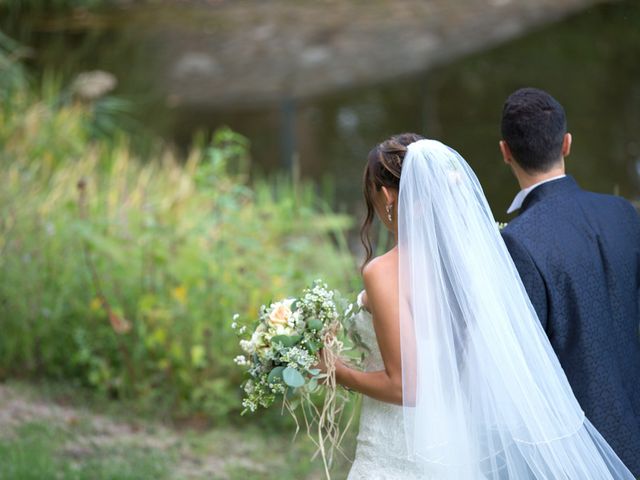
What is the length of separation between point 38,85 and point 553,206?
7592 millimetres

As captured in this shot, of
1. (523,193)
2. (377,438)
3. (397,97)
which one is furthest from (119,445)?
(397,97)

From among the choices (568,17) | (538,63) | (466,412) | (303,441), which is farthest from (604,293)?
(568,17)

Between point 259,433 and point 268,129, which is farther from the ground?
point 268,129

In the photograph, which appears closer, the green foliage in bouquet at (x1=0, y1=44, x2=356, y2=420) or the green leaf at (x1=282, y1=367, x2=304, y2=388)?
the green leaf at (x1=282, y1=367, x2=304, y2=388)

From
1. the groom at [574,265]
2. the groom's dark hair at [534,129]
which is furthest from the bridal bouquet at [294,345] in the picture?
the groom's dark hair at [534,129]

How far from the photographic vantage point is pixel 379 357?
2.57 meters

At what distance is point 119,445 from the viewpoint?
15.5ft

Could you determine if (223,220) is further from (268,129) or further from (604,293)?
(268,129)

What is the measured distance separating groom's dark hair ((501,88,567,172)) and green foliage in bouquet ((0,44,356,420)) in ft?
8.43

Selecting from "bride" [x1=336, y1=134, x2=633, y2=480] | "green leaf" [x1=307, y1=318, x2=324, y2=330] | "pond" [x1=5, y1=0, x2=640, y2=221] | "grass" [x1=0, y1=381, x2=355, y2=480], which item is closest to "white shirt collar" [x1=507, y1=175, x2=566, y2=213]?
"bride" [x1=336, y1=134, x2=633, y2=480]

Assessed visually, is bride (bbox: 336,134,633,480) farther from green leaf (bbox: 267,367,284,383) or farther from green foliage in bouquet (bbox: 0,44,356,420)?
green foliage in bouquet (bbox: 0,44,356,420)

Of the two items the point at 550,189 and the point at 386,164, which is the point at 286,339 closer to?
the point at 386,164

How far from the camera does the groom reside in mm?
2418

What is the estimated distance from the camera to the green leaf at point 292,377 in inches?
94.6
